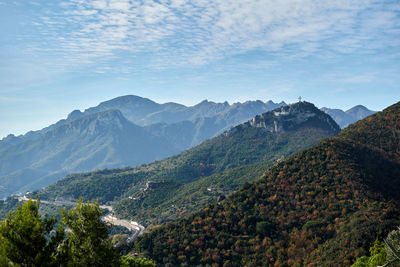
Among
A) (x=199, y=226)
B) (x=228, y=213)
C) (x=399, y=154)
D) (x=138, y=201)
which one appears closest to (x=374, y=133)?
(x=399, y=154)

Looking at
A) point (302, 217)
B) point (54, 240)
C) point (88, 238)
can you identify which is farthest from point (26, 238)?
point (302, 217)

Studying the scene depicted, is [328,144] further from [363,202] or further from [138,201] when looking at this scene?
[138,201]

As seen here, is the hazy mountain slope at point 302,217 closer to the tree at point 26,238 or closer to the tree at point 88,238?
the tree at point 88,238

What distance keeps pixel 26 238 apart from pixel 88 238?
4.95m

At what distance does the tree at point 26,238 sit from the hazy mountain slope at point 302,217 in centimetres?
4056

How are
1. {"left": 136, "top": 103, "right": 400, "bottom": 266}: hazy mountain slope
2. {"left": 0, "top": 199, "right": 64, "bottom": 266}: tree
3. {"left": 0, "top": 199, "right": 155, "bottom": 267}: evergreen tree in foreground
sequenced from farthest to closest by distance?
{"left": 136, "top": 103, "right": 400, "bottom": 266}: hazy mountain slope → {"left": 0, "top": 199, "right": 155, "bottom": 267}: evergreen tree in foreground → {"left": 0, "top": 199, "right": 64, "bottom": 266}: tree

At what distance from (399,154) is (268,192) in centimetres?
4905

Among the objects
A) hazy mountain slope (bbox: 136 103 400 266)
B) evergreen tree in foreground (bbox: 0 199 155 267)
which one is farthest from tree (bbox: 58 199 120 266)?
hazy mountain slope (bbox: 136 103 400 266)

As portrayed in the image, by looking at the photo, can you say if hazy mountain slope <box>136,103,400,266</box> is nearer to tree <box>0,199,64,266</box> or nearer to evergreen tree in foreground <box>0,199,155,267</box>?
evergreen tree in foreground <box>0,199,155,267</box>

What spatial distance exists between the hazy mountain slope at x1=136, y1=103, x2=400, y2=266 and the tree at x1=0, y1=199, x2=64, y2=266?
40560 mm

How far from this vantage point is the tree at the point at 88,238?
22.4m

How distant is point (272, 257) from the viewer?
56719 millimetres

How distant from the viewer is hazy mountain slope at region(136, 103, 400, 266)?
177ft

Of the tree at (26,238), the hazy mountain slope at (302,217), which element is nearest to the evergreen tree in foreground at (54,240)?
the tree at (26,238)
